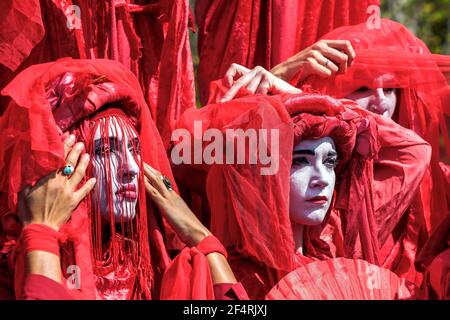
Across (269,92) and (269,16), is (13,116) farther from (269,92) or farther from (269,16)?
(269,16)

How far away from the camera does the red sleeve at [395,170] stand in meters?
4.17

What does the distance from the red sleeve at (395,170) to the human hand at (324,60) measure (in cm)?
18

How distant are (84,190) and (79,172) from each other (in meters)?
0.04

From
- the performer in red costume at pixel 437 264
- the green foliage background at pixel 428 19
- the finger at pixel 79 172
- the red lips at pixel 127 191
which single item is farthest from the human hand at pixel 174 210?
the green foliage background at pixel 428 19

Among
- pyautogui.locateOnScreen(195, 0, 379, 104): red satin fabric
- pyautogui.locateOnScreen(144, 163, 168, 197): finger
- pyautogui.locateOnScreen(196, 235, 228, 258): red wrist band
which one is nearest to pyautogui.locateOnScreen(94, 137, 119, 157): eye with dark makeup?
pyautogui.locateOnScreen(144, 163, 168, 197): finger

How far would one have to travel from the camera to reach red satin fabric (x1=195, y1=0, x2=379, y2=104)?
4.55 metres

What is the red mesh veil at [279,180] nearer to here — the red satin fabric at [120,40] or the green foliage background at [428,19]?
the red satin fabric at [120,40]

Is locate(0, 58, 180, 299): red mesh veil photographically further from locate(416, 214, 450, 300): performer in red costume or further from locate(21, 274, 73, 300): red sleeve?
locate(416, 214, 450, 300): performer in red costume

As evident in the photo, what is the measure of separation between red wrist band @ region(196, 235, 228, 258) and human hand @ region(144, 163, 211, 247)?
16 millimetres

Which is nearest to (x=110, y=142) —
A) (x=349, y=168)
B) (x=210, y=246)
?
(x=210, y=246)

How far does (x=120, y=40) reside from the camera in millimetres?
4266

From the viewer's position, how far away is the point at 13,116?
3.60m

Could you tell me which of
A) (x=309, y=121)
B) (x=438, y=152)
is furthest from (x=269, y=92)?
(x=438, y=152)
